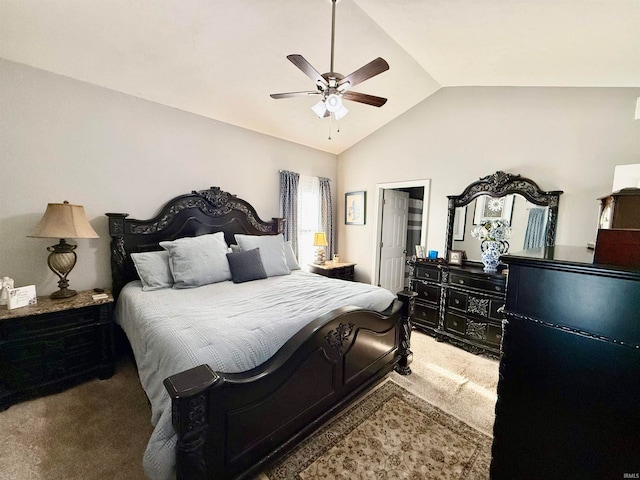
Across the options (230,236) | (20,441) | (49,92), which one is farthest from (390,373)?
(49,92)

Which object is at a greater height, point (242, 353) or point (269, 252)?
point (269, 252)

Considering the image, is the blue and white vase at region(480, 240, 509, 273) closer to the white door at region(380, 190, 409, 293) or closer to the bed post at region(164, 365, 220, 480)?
the white door at region(380, 190, 409, 293)

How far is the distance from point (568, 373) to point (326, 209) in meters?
3.82

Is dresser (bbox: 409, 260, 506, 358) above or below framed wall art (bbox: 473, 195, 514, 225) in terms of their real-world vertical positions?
below

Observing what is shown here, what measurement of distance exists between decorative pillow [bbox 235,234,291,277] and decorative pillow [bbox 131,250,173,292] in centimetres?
80

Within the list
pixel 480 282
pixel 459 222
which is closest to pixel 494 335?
pixel 480 282

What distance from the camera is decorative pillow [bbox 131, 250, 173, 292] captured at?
2.45 meters

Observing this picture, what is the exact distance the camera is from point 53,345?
2.06 m

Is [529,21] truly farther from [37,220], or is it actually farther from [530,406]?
[37,220]

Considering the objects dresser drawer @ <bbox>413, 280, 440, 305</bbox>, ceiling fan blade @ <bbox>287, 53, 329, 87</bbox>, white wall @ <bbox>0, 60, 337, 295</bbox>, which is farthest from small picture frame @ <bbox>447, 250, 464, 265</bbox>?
white wall @ <bbox>0, 60, 337, 295</bbox>

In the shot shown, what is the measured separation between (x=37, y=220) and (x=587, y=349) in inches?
144

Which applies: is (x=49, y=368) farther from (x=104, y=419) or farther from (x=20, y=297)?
(x=104, y=419)

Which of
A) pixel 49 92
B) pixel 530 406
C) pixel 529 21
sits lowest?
pixel 530 406

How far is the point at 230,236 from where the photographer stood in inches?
134
